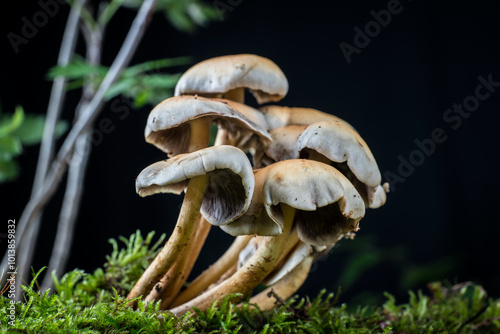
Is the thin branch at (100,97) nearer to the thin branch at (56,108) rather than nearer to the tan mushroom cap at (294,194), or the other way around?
the thin branch at (56,108)

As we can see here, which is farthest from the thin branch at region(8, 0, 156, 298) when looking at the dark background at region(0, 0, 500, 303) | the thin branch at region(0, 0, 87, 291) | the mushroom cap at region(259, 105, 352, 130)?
the dark background at region(0, 0, 500, 303)

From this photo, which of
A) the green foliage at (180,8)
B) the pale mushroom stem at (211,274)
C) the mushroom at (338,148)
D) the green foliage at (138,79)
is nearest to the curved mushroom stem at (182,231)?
the pale mushroom stem at (211,274)

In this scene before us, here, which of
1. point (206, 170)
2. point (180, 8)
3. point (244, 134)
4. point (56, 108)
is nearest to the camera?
point (206, 170)

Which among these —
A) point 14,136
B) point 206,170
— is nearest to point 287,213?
point 206,170

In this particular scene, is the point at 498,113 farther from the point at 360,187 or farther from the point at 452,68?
the point at 360,187

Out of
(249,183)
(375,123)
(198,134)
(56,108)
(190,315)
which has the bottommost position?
(375,123)

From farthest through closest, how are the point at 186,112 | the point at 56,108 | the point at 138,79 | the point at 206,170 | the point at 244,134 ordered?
1. the point at 56,108
2. the point at 138,79
3. the point at 244,134
4. the point at 186,112
5. the point at 206,170

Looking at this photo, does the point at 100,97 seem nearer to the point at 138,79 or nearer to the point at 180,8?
the point at 138,79
